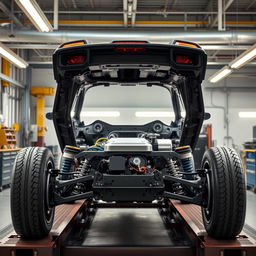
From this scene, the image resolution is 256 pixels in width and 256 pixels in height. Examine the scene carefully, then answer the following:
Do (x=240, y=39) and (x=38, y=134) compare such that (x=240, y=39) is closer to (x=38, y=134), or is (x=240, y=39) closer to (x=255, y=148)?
(x=255, y=148)

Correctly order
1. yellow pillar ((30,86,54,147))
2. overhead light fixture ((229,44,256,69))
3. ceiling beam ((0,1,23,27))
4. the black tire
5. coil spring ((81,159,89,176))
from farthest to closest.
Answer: yellow pillar ((30,86,54,147)) → ceiling beam ((0,1,23,27)) → overhead light fixture ((229,44,256,69)) → coil spring ((81,159,89,176)) → the black tire

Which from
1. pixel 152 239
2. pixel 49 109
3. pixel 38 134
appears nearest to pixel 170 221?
pixel 152 239

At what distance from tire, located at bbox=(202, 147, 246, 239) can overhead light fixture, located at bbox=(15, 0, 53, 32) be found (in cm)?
408

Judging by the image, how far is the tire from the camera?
2.57m

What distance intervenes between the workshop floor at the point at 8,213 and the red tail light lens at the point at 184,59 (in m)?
2.55

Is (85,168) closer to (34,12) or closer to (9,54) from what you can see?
(34,12)

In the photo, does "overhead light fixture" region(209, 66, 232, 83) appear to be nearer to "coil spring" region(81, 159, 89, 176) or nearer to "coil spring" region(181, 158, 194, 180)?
"coil spring" region(181, 158, 194, 180)

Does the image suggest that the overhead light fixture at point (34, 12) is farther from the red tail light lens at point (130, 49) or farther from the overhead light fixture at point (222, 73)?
the overhead light fixture at point (222, 73)

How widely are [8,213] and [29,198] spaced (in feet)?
11.7

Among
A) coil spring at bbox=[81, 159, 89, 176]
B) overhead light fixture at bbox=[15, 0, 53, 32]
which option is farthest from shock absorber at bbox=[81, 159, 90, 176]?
overhead light fixture at bbox=[15, 0, 53, 32]

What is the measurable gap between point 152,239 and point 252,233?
179 cm

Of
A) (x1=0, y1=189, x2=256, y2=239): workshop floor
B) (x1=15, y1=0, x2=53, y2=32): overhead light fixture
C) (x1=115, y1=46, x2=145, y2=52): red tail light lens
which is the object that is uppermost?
(x1=15, y1=0, x2=53, y2=32): overhead light fixture

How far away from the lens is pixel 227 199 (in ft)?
8.42

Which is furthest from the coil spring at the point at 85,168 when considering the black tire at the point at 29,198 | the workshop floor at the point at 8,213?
the workshop floor at the point at 8,213
